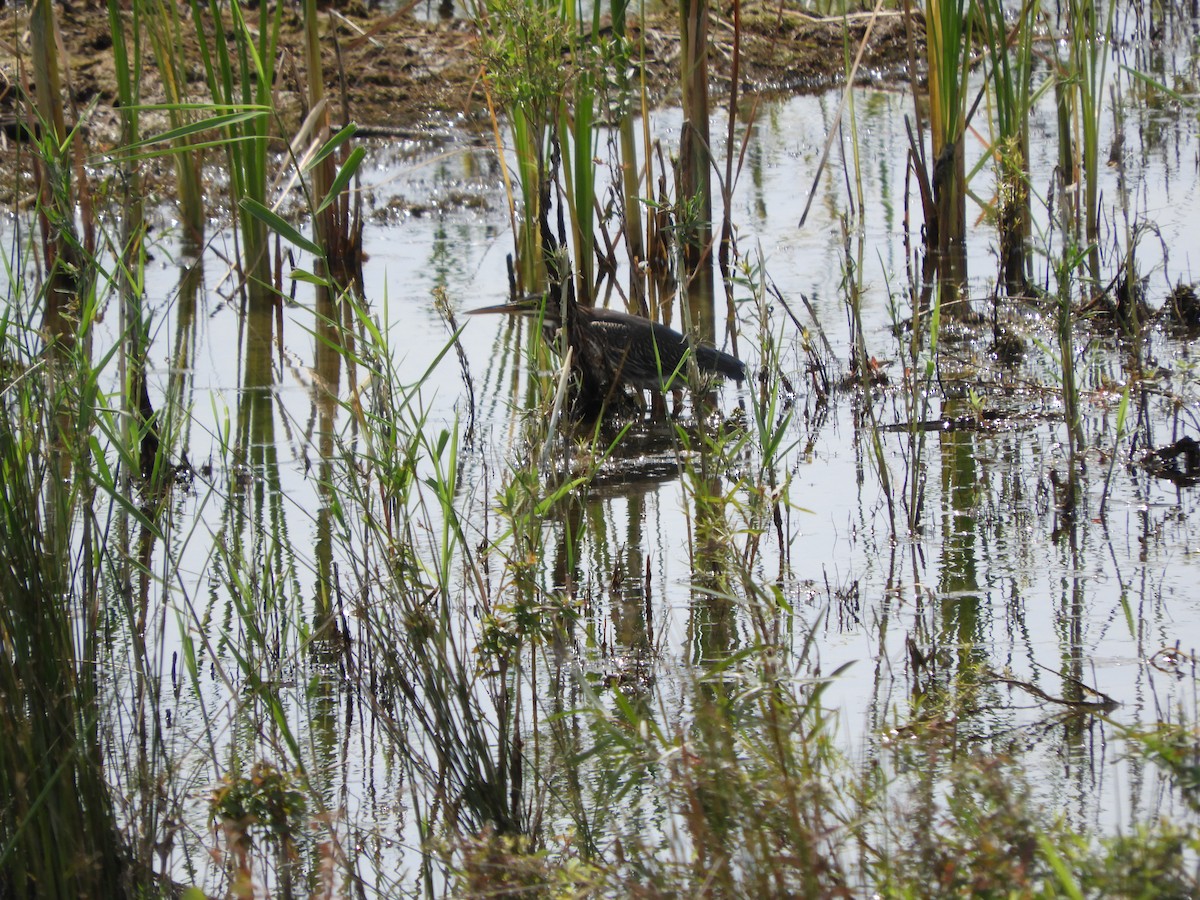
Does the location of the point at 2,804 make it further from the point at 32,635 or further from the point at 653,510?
the point at 653,510

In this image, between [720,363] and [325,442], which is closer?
[325,442]

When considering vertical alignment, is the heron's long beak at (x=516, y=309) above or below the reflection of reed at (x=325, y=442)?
above

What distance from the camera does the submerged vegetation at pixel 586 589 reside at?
2.22 metres

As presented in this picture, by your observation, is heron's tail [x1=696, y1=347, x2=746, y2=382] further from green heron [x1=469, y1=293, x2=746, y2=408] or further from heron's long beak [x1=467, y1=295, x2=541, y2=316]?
heron's long beak [x1=467, y1=295, x2=541, y2=316]

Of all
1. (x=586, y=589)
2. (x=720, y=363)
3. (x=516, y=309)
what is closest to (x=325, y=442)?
(x=516, y=309)

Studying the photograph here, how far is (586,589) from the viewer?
146 inches

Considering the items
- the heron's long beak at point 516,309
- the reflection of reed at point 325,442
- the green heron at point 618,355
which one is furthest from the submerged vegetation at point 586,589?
the heron's long beak at point 516,309

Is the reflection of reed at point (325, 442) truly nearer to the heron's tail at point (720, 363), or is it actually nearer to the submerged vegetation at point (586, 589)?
the submerged vegetation at point (586, 589)

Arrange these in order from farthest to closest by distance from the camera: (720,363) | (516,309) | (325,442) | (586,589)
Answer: (516,309) < (720,363) < (325,442) < (586,589)

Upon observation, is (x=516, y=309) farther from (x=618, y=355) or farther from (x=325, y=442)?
(x=325, y=442)

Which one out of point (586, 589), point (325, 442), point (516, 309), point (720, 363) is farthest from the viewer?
point (516, 309)

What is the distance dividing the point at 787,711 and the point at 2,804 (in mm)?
1266

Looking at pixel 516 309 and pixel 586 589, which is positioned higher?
pixel 516 309

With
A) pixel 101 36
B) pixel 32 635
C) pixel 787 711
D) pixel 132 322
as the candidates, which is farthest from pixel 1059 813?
pixel 101 36
